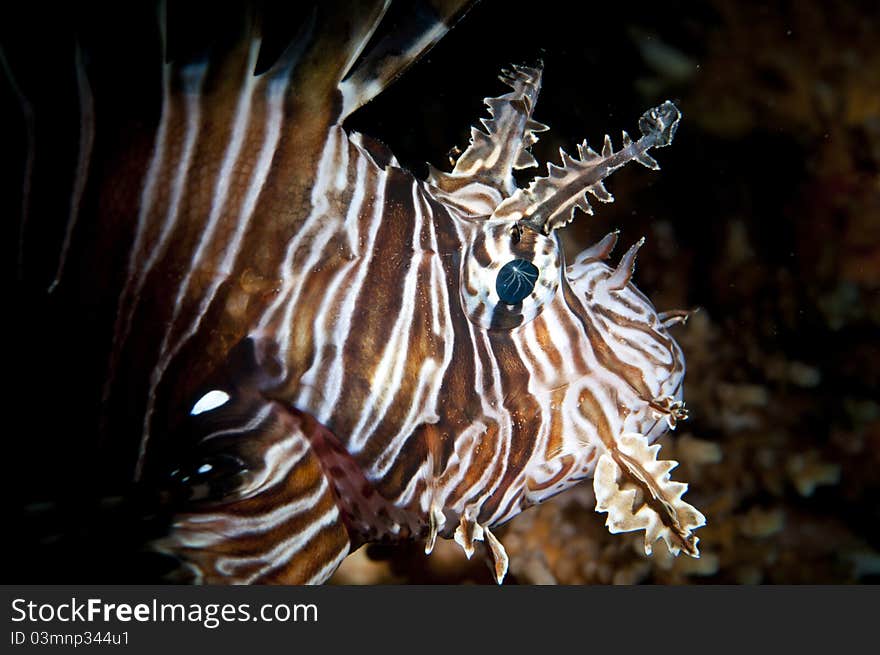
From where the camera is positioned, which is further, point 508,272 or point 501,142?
point 501,142

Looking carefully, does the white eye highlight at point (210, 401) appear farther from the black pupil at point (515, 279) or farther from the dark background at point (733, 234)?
the dark background at point (733, 234)

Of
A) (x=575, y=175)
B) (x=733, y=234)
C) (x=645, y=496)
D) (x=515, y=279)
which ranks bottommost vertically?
(x=733, y=234)

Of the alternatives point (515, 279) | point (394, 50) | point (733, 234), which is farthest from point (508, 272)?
point (733, 234)

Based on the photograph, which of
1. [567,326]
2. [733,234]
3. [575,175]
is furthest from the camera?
[733,234]

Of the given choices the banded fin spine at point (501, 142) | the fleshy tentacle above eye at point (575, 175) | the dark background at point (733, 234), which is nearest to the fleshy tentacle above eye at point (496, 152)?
the banded fin spine at point (501, 142)

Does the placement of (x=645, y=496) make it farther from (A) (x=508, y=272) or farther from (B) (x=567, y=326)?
(A) (x=508, y=272)
